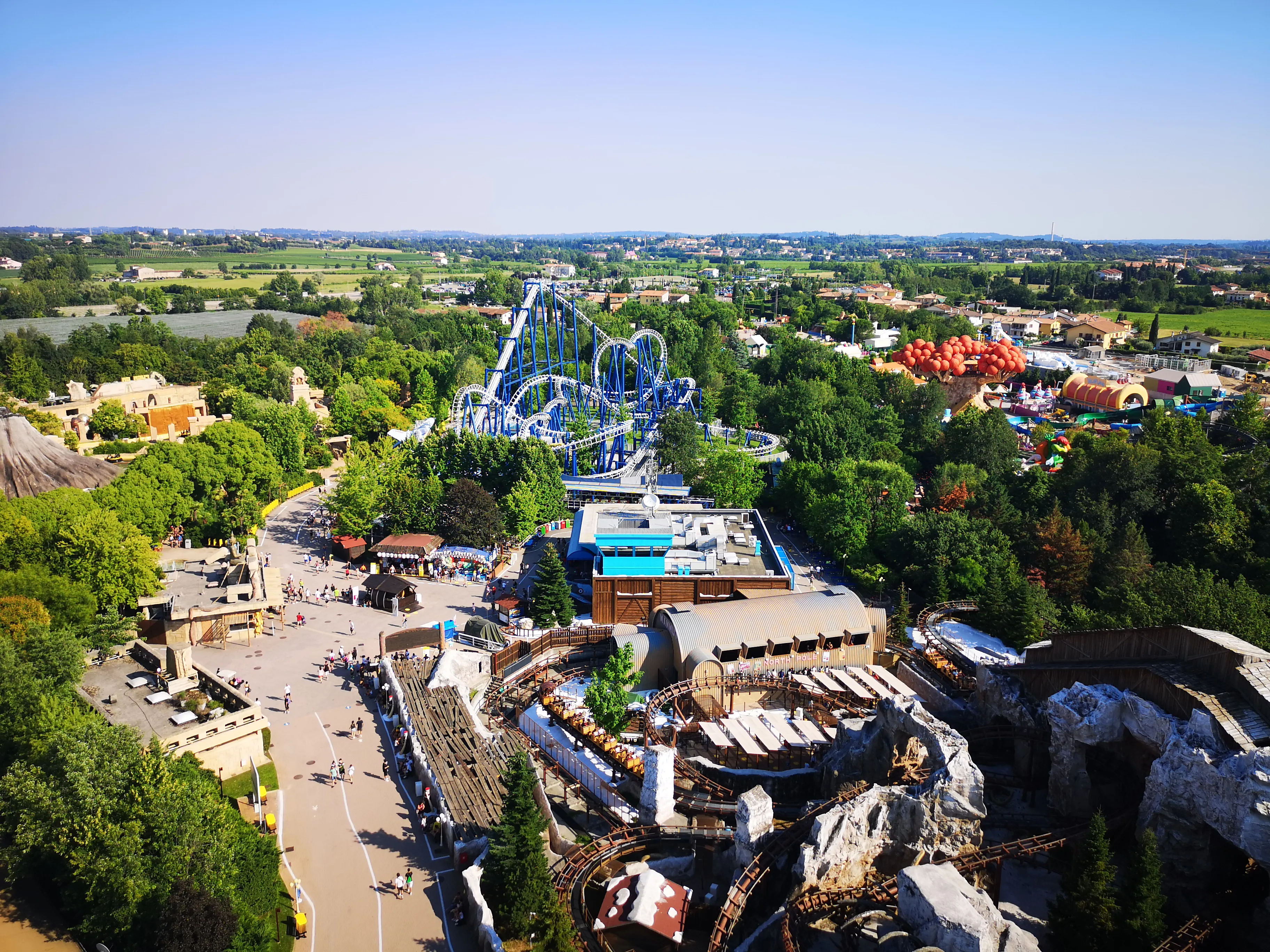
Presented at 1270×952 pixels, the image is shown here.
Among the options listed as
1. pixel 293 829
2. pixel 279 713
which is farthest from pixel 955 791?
pixel 279 713

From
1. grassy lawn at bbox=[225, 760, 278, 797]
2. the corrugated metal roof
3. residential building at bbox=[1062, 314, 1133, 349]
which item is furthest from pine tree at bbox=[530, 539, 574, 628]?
residential building at bbox=[1062, 314, 1133, 349]

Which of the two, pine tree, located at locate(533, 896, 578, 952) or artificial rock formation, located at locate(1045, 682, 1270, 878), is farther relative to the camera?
artificial rock formation, located at locate(1045, 682, 1270, 878)

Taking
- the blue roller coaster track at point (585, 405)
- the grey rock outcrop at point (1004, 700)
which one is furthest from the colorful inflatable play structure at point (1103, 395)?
the grey rock outcrop at point (1004, 700)

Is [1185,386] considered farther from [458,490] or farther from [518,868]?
[518,868]

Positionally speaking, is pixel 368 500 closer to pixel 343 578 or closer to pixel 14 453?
pixel 343 578

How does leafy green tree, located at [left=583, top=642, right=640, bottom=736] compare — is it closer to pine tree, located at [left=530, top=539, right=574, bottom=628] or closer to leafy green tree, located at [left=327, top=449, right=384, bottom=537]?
pine tree, located at [left=530, top=539, right=574, bottom=628]

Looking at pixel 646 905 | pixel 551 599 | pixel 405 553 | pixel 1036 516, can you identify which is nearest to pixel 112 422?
pixel 405 553

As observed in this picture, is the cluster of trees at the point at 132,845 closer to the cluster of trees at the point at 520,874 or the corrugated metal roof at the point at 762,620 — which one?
the cluster of trees at the point at 520,874

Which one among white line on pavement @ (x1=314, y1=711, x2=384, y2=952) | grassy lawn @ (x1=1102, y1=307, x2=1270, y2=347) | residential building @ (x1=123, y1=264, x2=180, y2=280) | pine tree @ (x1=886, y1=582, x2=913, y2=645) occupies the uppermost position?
residential building @ (x1=123, y1=264, x2=180, y2=280)
